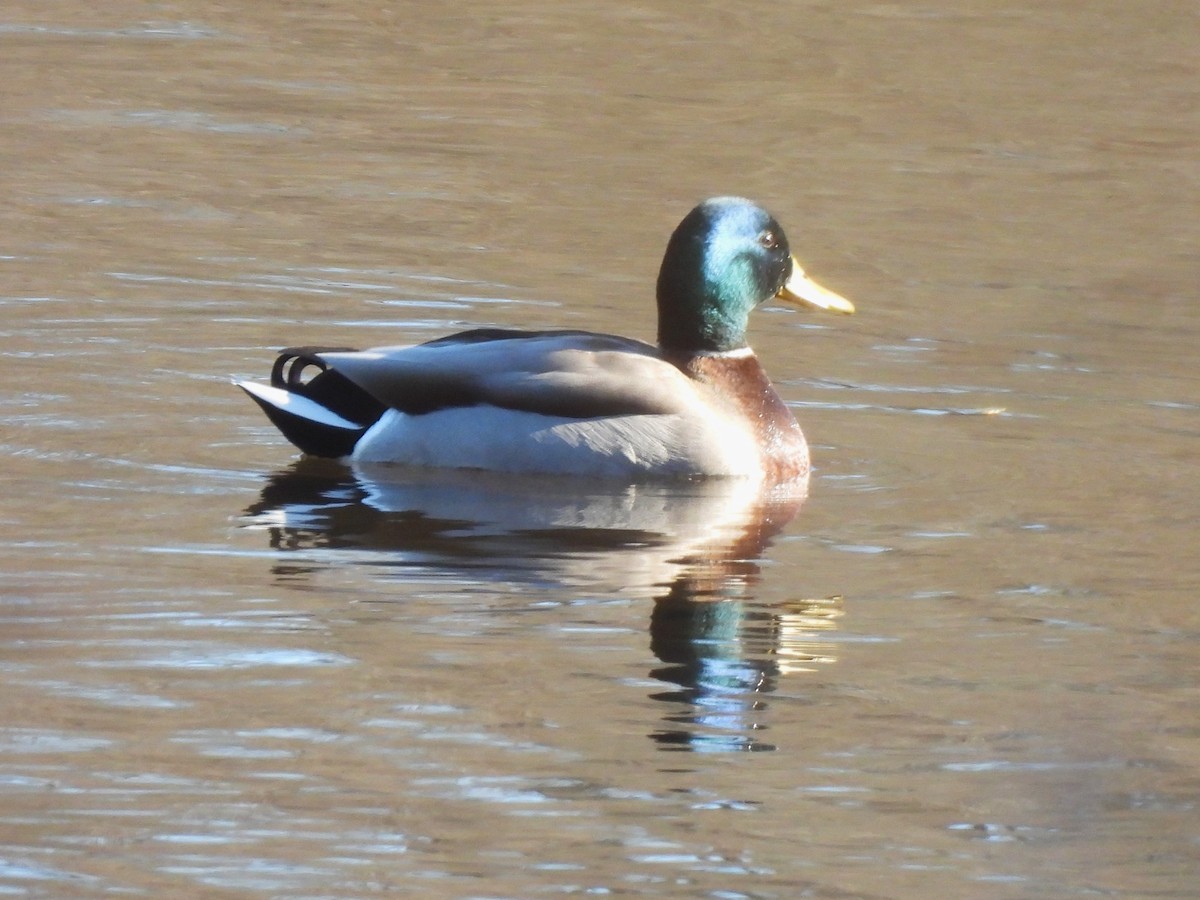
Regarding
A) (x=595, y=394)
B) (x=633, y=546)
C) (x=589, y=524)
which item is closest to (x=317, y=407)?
(x=595, y=394)

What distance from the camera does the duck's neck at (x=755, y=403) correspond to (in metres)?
8.23

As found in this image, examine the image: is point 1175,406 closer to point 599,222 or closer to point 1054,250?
point 1054,250

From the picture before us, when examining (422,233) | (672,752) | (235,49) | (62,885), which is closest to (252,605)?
(672,752)

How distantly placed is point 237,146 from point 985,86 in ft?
18.0

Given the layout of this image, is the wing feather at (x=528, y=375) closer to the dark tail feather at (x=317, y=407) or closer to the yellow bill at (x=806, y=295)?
the dark tail feather at (x=317, y=407)

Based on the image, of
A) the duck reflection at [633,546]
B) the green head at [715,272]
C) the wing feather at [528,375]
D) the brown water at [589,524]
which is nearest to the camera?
the brown water at [589,524]

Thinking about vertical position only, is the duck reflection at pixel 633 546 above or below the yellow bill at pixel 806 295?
below

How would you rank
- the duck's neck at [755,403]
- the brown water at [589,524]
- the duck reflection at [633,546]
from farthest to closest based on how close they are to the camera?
the duck's neck at [755,403] < the duck reflection at [633,546] < the brown water at [589,524]

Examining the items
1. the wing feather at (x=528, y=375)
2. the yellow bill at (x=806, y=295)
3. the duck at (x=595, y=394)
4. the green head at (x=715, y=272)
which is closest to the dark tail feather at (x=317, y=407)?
the duck at (x=595, y=394)

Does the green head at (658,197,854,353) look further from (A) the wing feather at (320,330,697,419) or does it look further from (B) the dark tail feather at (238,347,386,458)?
(B) the dark tail feather at (238,347,386,458)

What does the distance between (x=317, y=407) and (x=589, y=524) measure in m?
1.38

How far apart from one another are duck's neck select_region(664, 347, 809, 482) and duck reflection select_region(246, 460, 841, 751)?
0.18 m

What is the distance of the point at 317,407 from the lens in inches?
329

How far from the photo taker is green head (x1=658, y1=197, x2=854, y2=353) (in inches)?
334
